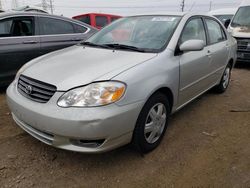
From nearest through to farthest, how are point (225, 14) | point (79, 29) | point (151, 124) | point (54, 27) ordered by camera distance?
point (151, 124) → point (54, 27) → point (79, 29) → point (225, 14)

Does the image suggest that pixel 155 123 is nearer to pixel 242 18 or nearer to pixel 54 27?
pixel 54 27

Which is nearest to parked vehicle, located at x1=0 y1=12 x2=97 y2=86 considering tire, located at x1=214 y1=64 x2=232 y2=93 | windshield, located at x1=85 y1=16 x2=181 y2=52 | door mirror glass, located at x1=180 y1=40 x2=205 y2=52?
windshield, located at x1=85 y1=16 x2=181 y2=52

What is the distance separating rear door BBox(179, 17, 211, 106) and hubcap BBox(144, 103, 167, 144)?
48cm

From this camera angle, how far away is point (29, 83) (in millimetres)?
2588

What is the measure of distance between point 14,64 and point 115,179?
311 centimetres

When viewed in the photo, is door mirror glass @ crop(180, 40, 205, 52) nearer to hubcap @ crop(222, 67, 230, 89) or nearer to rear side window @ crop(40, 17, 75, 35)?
hubcap @ crop(222, 67, 230, 89)

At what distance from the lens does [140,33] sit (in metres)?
3.30

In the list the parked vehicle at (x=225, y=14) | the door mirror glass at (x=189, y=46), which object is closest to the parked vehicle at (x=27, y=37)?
the door mirror glass at (x=189, y=46)

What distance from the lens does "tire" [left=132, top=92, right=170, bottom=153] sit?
8.38 ft

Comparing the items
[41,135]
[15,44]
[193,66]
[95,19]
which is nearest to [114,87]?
[41,135]

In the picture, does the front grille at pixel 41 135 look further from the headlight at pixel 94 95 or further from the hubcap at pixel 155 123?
the hubcap at pixel 155 123

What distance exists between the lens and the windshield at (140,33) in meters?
3.07

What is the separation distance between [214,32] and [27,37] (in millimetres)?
3333

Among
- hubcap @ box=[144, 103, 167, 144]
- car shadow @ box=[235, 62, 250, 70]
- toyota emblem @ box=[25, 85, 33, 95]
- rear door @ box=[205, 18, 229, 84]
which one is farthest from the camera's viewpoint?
car shadow @ box=[235, 62, 250, 70]
